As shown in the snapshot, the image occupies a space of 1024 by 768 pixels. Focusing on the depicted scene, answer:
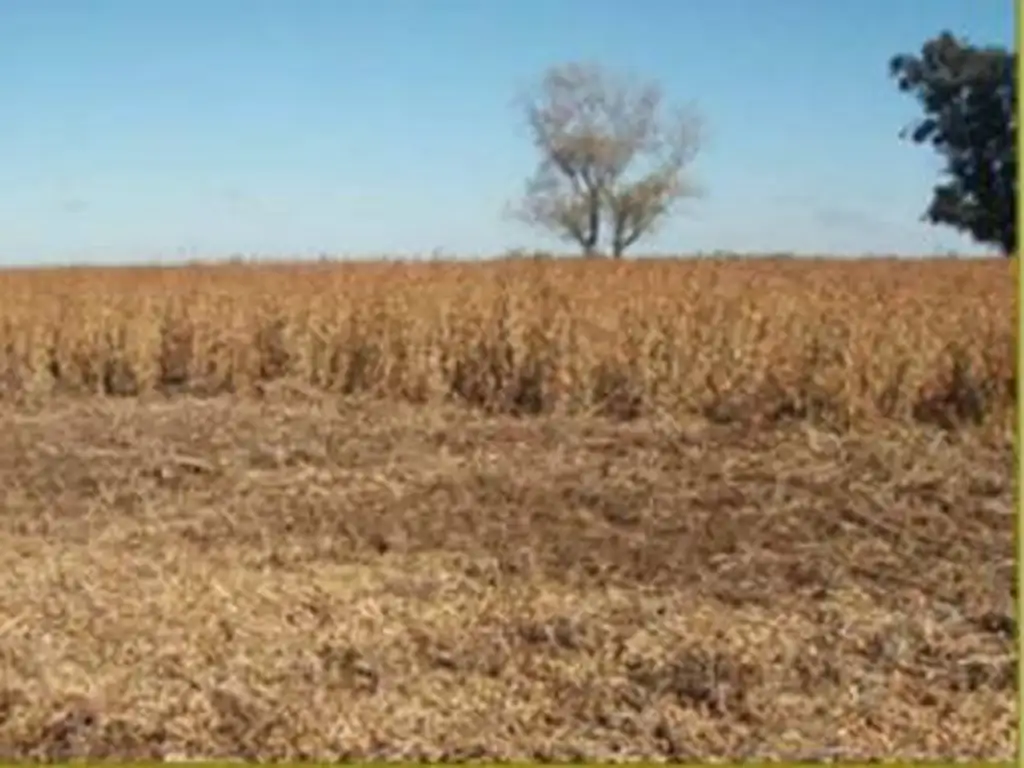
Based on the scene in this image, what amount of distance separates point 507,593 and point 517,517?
1041mm

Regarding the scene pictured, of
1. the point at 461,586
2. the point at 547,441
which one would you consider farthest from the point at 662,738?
the point at 547,441

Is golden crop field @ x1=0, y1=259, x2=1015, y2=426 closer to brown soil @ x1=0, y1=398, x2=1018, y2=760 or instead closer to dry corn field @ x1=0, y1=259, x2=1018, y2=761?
dry corn field @ x1=0, y1=259, x2=1018, y2=761

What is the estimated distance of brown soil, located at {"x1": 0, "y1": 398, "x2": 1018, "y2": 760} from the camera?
3.86 metres

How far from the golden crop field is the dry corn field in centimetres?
3

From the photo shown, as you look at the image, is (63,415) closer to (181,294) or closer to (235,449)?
(235,449)

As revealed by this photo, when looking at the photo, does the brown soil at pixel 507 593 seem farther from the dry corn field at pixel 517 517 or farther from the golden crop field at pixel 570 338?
the golden crop field at pixel 570 338

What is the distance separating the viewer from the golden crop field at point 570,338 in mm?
8289

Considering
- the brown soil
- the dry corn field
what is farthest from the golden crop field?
the brown soil

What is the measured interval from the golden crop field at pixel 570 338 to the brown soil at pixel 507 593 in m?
0.73

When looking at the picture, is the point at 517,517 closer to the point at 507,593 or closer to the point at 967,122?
the point at 507,593

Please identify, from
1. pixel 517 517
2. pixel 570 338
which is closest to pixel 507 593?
pixel 517 517

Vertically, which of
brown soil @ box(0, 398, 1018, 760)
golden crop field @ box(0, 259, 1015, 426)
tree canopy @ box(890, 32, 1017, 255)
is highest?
tree canopy @ box(890, 32, 1017, 255)

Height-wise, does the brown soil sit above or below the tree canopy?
below

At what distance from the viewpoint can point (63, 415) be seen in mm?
8773
